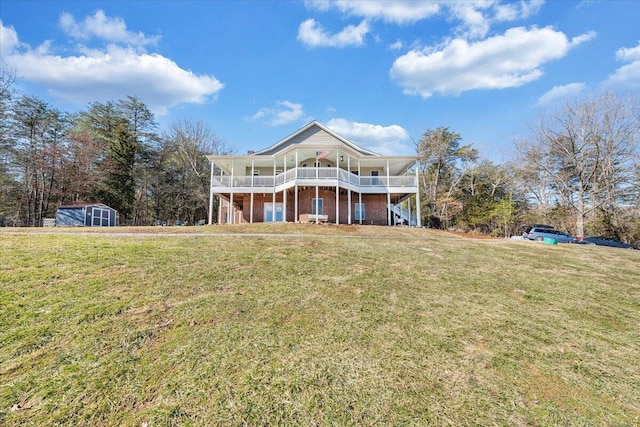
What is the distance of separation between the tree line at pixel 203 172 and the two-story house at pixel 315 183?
173 inches

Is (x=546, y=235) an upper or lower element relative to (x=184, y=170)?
lower

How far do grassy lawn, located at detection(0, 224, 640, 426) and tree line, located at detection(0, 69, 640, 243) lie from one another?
1889 cm

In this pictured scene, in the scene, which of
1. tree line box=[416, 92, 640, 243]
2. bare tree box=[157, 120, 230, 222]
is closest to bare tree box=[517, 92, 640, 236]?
tree line box=[416, 92, 640, 243]

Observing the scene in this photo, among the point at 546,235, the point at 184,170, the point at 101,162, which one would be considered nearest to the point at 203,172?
the point at 184,170

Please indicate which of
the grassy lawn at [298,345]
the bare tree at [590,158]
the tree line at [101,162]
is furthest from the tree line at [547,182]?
the tree line at [101,162]

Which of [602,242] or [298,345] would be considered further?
[602,242]

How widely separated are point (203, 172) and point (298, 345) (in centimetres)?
3515

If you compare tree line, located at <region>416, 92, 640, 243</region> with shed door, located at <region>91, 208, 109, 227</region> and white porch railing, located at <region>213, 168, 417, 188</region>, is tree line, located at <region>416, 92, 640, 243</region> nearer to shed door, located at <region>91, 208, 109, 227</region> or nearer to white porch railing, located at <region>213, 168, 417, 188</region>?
white porch railing, located at <region>213, 168, 417, 188</region>

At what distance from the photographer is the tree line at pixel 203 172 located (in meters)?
22.8

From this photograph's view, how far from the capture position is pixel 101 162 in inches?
1135

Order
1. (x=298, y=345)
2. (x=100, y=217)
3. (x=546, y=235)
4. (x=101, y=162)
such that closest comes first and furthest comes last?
Answer: (x=298, y=345) → (x=546, y=235) → (x=100, y=217) → (x=101, y=162)

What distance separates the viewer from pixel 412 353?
3412 mm

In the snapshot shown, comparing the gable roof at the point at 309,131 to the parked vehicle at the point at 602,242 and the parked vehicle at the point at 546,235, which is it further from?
the parked vehicle at the point at 602,242

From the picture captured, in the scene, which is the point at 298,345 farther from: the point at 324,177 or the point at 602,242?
the point at 602,242
